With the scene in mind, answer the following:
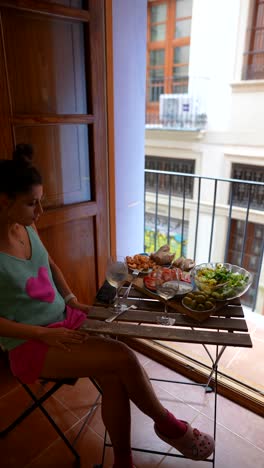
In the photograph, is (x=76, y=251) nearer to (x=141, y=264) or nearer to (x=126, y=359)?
(x=141, y=264)

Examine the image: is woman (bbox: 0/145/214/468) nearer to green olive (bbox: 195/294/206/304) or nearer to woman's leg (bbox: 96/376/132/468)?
woman's leg (bbox: 96/376/132/468)

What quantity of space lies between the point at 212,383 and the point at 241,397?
0.18 metres

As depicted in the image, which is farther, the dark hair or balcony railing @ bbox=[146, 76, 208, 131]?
balcony railing @ bbox=[146, 76, 208, 131]

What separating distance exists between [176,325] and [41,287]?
1.76ft

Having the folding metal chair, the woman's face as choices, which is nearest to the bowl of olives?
the folding metal chair

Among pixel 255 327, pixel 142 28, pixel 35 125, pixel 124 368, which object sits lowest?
pixel 255 327

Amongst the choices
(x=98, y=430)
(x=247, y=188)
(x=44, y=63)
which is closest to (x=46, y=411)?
(x=98, y=430)

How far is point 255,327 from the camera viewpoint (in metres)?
2.47

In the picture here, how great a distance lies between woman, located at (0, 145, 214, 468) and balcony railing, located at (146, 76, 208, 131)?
20.8ft

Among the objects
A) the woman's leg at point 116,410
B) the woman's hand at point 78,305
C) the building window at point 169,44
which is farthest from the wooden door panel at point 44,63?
the building window at point 169,44

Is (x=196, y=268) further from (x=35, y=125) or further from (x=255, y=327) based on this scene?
(x=255, y=327)

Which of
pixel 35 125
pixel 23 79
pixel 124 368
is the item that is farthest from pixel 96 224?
pixel 124 368

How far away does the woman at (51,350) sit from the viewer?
1.14 meters

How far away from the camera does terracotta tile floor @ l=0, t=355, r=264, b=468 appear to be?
1423mm
